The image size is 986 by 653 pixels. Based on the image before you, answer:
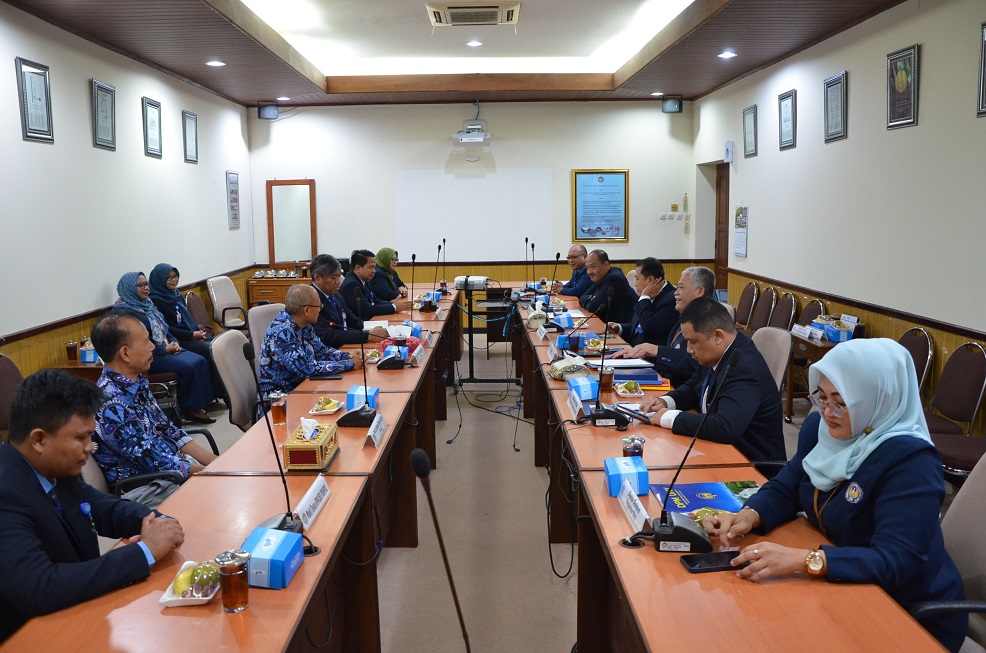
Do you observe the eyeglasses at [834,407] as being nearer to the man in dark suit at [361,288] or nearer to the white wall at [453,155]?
the man in dark suit at [361,288]

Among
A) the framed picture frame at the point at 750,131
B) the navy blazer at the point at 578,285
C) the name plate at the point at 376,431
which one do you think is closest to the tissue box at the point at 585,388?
the name plate at the point at 376,431

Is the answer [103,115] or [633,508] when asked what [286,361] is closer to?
[633,508]

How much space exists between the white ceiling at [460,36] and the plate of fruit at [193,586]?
16.3 feet

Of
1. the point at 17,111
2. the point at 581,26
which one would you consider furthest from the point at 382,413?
the point at 581,26

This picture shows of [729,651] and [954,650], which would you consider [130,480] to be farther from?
[954,650]

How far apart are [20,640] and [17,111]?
167 inches

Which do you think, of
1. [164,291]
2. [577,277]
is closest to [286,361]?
[164,291]

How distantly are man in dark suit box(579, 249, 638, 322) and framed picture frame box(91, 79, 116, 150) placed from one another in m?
3.80

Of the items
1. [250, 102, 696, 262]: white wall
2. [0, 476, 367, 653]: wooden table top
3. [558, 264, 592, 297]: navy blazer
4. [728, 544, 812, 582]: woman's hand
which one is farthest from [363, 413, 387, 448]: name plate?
[250, 102, 696, 262]: white wall

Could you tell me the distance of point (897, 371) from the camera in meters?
1.76

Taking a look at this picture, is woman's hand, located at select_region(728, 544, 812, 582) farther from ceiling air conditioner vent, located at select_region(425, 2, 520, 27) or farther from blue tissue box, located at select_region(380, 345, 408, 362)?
ceiling air conditioner vent, located at select_region(425, 2, 520, 27)

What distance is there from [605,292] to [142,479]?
396 cm

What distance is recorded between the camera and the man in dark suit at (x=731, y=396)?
2686 millimetres

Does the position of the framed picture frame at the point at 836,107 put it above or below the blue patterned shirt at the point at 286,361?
above
